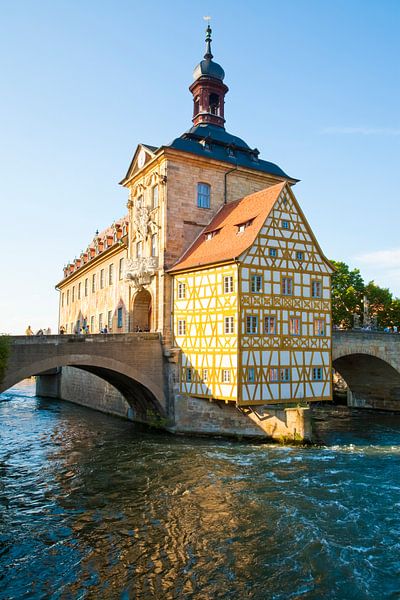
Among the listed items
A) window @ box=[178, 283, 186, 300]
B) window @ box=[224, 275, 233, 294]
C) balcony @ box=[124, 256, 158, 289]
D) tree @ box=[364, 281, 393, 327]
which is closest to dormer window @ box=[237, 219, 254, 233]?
window @ box=[224, 275, 233, 294]

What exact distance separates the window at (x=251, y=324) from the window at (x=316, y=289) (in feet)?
13.7

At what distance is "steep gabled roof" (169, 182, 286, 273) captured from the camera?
24703mm

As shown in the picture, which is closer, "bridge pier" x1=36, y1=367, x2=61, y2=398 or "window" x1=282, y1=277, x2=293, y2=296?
"window" x1=282, y1=277, x2=293, y2=296

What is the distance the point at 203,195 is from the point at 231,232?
4.46 meters

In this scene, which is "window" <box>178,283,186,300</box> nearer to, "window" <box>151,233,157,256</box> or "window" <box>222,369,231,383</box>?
"window" <box>151,233,157,256</box>

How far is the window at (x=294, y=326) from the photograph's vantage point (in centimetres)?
2506

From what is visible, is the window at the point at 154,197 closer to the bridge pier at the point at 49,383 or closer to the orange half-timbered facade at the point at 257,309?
the orange half-timbered facade at the point at 257,309

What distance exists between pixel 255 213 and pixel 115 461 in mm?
13368

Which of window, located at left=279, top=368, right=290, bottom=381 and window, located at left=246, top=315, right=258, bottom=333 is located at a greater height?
window, located at left=246, top=315, right=258, bottom=333

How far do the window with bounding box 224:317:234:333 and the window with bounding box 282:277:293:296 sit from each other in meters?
3.16

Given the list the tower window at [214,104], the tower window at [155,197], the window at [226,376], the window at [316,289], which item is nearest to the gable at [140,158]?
the tower window at [155,197]

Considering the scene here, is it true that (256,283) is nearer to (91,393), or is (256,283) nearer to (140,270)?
(140,270)

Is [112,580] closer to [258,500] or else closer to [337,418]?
[258,500]

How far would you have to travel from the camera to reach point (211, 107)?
114 ft
